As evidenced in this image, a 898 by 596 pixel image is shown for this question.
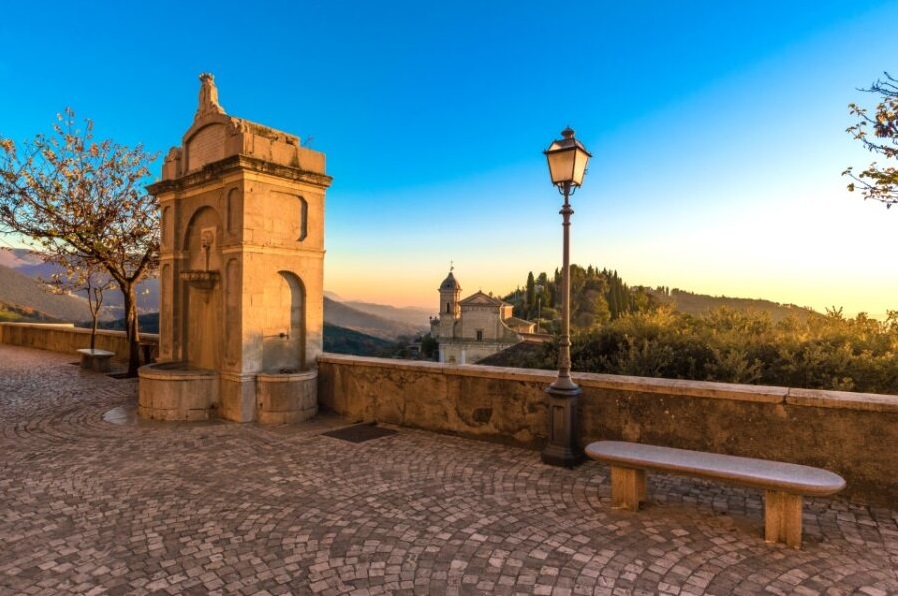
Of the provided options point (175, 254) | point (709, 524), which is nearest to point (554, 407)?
point (709, 524)

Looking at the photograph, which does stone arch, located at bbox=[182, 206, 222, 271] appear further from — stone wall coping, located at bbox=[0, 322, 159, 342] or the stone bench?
the stone bench

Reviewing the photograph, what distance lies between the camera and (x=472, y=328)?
Result: 6769 cm

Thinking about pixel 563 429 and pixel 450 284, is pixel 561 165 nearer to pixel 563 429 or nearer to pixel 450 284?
pixel 563 429

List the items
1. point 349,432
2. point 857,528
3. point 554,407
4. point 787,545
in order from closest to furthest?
point 787,545
point 857,528
point 554,407
point 349,432

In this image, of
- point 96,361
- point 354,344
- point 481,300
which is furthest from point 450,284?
point 96,361

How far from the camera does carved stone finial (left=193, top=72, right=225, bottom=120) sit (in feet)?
31.0

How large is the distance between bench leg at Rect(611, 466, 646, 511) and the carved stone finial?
894cm

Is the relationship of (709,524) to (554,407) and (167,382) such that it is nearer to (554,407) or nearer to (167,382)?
(554,407)

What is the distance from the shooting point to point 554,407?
6.15 metres

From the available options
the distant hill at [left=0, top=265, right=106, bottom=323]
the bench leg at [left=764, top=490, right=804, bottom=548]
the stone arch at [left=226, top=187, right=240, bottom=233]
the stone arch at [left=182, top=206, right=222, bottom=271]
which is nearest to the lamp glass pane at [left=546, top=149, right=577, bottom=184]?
the bench leg at [left=764, top=490, right=804, bottom=548]

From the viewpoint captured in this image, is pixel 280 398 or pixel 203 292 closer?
pixel 280 398

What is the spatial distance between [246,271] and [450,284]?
63.2 metres

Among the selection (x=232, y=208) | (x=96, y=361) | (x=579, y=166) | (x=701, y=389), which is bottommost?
(x=96, y=361)

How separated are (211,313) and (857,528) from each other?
945 cm
